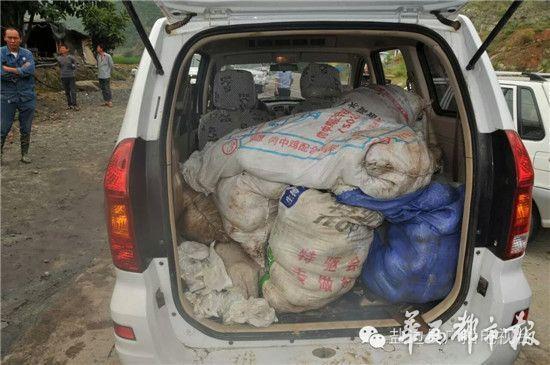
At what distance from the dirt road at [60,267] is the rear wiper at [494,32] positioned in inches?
68.0

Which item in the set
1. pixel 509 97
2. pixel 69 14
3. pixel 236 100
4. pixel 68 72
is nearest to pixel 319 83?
pixel 236 100

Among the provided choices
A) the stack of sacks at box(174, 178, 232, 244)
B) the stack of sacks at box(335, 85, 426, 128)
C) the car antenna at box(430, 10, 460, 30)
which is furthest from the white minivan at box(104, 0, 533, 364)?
the stack of sacks at box(335, 85, 426, 128)

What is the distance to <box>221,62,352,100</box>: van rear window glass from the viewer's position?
171 inches

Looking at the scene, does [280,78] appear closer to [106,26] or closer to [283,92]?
[283,92]

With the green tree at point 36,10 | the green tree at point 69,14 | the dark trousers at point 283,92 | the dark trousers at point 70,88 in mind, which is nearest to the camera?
the dark trousers at point 283,92

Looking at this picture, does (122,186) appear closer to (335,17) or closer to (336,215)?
(336,215)

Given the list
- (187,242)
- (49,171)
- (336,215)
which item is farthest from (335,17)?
(49,171)

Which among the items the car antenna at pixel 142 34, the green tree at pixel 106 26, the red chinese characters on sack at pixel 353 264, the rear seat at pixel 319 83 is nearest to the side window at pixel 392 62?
the rear seat at pixel 319 83

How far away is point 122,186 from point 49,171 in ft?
17.6

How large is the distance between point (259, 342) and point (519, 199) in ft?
3.86

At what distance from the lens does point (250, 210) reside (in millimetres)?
2203

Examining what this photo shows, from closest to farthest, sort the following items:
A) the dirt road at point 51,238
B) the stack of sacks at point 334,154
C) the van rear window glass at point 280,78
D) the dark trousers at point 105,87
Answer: the stack of sacks at point 334,154, the dirt road at point 51,238, the van rear window glass at point 280,78, the dark trousers at point 105,87

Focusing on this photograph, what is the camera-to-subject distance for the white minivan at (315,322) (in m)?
1.74

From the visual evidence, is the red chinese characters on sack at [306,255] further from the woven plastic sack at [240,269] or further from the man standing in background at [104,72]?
the man standing in background at [104,72]
